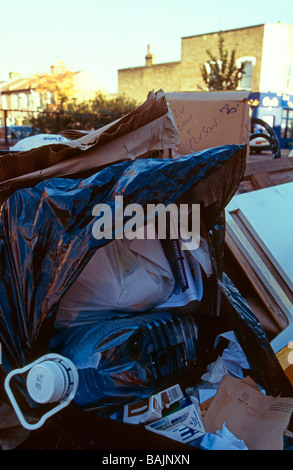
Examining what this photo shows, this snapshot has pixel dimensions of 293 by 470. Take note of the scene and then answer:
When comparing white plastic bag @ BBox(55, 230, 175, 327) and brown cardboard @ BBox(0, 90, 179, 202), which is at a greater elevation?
brown cardboard @ BBox(0, 90, 179, 202)

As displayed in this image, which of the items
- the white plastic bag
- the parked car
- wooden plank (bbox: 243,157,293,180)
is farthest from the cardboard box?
the parked car

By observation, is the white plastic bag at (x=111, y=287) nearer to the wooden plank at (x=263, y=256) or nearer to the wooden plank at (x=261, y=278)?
the wooden plank at (x=261, y=278)

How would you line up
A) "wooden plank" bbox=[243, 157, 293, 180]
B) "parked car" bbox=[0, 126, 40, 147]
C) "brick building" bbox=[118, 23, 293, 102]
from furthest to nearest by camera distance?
"brick building" bbox=[118, 23, 293, 102] → "parked car" bbox=[0, 126, 40, 147] → "wooden plank" bbox=[243, 157, 293, 180]

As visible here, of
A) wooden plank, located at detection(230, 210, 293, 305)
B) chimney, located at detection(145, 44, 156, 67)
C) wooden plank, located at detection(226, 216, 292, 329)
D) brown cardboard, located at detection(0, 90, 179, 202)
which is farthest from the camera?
chimney, located at detection(145, 44, 156, 67)

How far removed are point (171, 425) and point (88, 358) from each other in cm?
40

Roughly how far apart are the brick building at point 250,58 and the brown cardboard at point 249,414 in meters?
20.4

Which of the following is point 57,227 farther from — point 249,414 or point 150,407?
point 249,414

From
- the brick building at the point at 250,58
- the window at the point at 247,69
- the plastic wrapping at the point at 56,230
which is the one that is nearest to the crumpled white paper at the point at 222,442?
the plastic wrapping at the point at 56,230

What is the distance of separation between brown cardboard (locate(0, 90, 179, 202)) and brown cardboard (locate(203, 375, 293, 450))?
3.57 ft

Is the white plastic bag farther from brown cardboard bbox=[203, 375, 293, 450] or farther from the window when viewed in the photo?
the window

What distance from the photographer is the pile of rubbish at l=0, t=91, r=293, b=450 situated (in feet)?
4.93

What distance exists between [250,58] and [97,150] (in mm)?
21673

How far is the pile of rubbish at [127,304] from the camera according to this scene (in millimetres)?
1503

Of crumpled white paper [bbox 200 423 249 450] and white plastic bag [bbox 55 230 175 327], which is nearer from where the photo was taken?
crumpled white paper [bbox 200 423 249 450]
